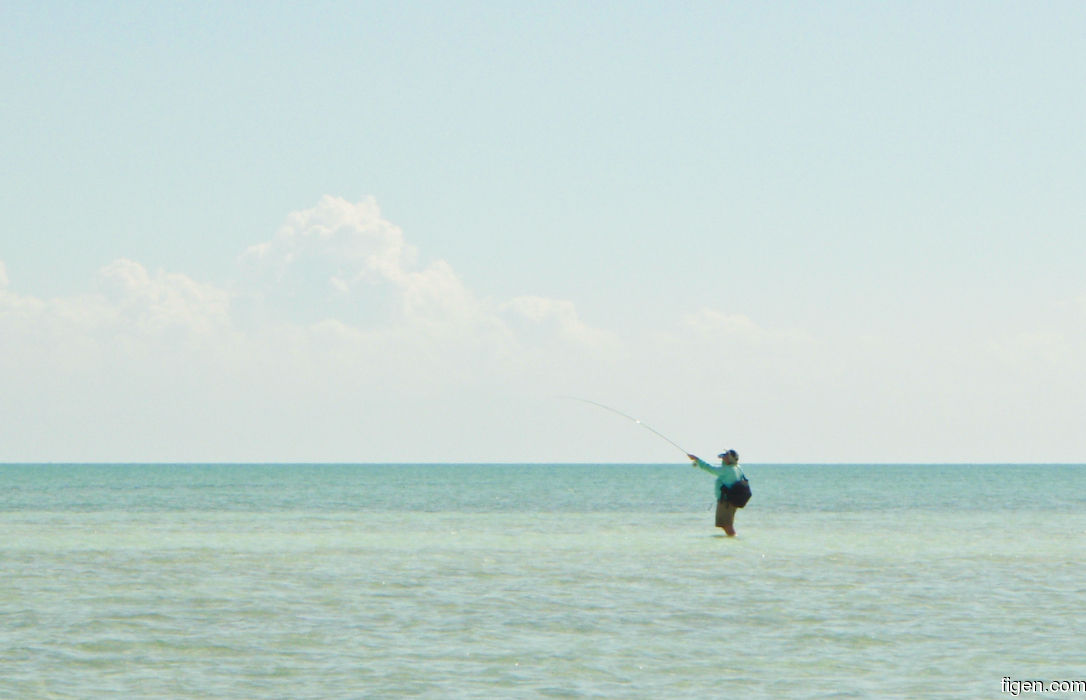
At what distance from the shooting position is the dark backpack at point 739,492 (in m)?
29.5

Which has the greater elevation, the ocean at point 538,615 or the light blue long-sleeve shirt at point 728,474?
the light blue long-sleeve shirt at point 728,474

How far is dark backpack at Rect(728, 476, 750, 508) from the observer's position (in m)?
29.5

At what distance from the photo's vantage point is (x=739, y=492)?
1166 inches

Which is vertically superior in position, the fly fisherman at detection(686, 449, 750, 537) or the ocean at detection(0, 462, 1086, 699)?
the fly fisherman at detection(686, 449, 750, 537)

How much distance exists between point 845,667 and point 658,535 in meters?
23.1

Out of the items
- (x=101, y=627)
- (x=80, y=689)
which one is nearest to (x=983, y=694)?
(x=80, y=689)

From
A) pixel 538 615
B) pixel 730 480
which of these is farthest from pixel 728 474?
pixel 538 615

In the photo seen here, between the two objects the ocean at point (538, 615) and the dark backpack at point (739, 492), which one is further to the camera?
the dark backpack at point (739, 492)

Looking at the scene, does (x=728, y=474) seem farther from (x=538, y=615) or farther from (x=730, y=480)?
(x=538, y=615)

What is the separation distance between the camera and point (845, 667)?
14430 millimetres

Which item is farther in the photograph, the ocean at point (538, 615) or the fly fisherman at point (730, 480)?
the fly fisherman at point (730, 480)

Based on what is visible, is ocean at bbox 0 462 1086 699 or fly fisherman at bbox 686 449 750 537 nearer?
ocean at bbox 0 462 1086 699

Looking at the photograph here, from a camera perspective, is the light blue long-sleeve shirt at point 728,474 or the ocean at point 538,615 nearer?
the ocean at point 538,615

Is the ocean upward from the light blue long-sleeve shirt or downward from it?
downward
